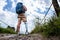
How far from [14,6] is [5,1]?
548mm

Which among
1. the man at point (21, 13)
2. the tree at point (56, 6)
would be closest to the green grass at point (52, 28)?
the tree at point (56, 6)

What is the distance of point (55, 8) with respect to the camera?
9445mm

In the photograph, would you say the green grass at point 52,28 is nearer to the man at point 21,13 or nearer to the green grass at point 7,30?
the man at point 21,13

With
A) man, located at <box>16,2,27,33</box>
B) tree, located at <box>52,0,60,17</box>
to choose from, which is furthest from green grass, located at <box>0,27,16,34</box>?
tree, located at <box>52,0,60,17</box>

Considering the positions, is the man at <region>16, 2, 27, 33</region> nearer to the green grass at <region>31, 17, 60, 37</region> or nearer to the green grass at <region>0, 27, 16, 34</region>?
the green grass at <region>0, 27, 16, 34</region>

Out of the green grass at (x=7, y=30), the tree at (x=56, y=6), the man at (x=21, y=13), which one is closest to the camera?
the tree at (x=56, y=6)

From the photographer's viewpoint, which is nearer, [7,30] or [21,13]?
[21,13]

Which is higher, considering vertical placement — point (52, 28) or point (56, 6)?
point (56, 6)

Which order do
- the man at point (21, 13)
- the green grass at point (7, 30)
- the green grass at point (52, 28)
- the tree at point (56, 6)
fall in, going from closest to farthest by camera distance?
the green grass at point (52, 28) → the tree at point (56, 6) → the man at point (21, 13) → the green grass at point (7, 30)

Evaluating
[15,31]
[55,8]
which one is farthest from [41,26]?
[15,31]

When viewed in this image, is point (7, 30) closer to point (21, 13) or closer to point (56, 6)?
point (21, 13)

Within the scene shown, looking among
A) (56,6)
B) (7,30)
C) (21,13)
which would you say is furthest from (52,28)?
(7,30)

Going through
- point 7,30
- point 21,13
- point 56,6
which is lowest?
point 7,30

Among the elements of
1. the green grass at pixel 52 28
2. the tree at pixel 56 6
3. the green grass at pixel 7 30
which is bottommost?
the green grass at pixel 7 30
